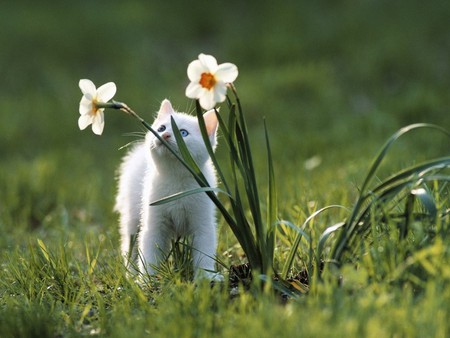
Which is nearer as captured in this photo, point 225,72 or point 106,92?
point 225,72

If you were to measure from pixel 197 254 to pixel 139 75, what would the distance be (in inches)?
226

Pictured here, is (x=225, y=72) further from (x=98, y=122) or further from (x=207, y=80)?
(x=98, y=122)

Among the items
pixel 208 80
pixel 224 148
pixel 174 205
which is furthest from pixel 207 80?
pixel 224 148

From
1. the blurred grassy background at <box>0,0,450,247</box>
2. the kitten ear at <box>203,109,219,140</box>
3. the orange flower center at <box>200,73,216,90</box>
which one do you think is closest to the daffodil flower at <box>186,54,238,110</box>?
the orange flower center at <box>200,73,216,90</box>

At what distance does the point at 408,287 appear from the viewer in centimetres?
262

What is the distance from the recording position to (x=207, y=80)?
107 inches

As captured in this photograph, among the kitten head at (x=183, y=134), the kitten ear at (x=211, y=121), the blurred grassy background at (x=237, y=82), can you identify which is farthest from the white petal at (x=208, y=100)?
the blurred grassy background at (x=237, y=82)

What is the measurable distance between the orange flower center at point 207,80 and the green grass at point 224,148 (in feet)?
2.58

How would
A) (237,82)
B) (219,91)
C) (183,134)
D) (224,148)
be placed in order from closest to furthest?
(219,91), (183,134), (224,148), (237,82)

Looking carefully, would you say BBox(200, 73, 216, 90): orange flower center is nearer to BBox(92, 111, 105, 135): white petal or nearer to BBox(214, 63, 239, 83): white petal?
BBox(214, 63, 239, 83): white petal

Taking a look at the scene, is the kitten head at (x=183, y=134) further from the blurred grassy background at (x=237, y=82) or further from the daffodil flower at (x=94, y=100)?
the blurred grassy background at (x=237, y=82)

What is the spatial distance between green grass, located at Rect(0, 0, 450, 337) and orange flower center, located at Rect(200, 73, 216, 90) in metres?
0.79

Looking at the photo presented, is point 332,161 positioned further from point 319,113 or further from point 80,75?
point 80,75

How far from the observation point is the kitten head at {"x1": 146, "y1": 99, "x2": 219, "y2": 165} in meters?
3.40
